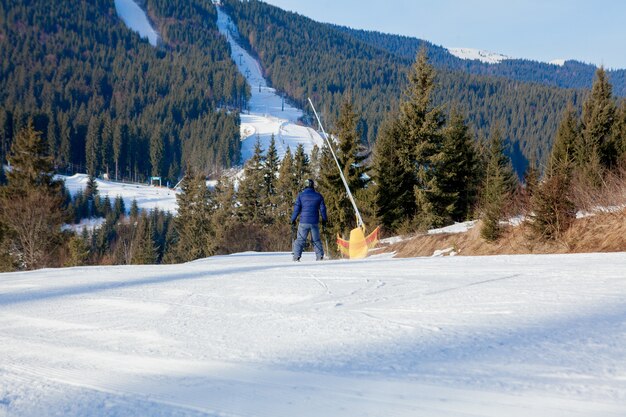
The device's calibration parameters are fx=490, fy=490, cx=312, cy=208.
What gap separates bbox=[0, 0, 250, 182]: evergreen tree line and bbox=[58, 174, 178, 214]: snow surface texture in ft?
57.4

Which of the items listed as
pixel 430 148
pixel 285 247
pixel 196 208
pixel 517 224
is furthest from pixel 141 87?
pixel 517 224

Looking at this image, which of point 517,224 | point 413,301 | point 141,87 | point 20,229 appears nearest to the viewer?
point 413,301

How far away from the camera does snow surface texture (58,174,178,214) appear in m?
94.1

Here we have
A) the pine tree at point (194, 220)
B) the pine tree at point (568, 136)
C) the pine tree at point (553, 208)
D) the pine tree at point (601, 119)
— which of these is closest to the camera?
the pine tree at point (553, 208)

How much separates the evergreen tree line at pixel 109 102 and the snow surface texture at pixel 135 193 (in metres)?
17.5

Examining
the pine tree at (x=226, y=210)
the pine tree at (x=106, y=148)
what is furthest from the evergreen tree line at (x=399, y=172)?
the pine tree at (x=106, y=148)

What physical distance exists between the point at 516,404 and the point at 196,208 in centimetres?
5743

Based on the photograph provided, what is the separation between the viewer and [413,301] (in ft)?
15.2

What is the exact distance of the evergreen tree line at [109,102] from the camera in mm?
124438

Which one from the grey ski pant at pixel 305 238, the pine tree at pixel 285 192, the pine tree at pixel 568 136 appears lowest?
the pine tree at pixel 285 192

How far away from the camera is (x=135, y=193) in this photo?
102000 mm

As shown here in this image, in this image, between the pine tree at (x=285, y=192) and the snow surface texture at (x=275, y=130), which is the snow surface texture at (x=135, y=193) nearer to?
the snow surface texture at (x=275, y=130)

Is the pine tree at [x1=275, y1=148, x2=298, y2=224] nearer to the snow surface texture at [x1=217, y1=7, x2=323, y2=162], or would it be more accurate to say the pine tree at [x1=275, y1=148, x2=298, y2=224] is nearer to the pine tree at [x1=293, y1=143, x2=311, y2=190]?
the pine tree at [x1=293, y1=143, x2=311, y2=190]

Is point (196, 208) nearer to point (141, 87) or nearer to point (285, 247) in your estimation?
point (285, 247)
